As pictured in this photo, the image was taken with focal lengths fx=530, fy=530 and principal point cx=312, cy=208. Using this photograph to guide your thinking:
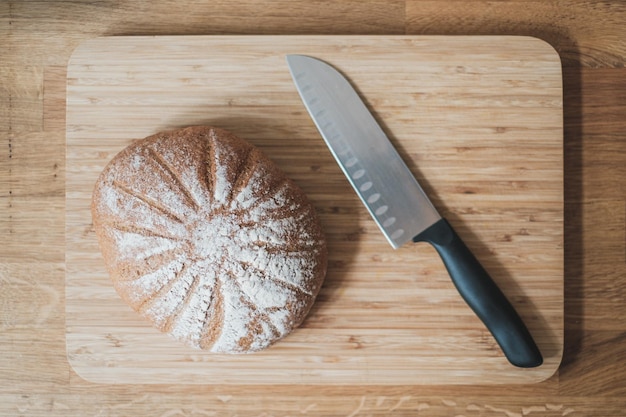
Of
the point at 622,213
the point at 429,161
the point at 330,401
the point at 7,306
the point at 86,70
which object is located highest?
the point at 86,70

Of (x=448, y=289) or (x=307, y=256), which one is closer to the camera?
(x=307, y=256)

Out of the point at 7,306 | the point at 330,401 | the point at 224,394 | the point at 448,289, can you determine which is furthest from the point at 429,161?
the point at 7,306

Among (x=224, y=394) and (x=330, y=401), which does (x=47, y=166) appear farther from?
(x=330, y=401)

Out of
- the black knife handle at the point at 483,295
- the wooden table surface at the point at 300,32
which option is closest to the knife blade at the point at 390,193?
the black knife handle at the point at 483,295

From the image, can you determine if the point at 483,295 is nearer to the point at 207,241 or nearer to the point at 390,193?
the point at 390,193

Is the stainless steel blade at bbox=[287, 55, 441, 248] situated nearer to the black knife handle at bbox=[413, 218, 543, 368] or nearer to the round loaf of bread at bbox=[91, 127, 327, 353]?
the black knife handle at bbox=[413, 218, 543, 368]

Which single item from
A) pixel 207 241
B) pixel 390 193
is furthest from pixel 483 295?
pixel 207 241

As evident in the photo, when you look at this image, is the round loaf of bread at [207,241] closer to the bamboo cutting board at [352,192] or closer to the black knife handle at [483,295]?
the bamboo cutting board at [352,192]
